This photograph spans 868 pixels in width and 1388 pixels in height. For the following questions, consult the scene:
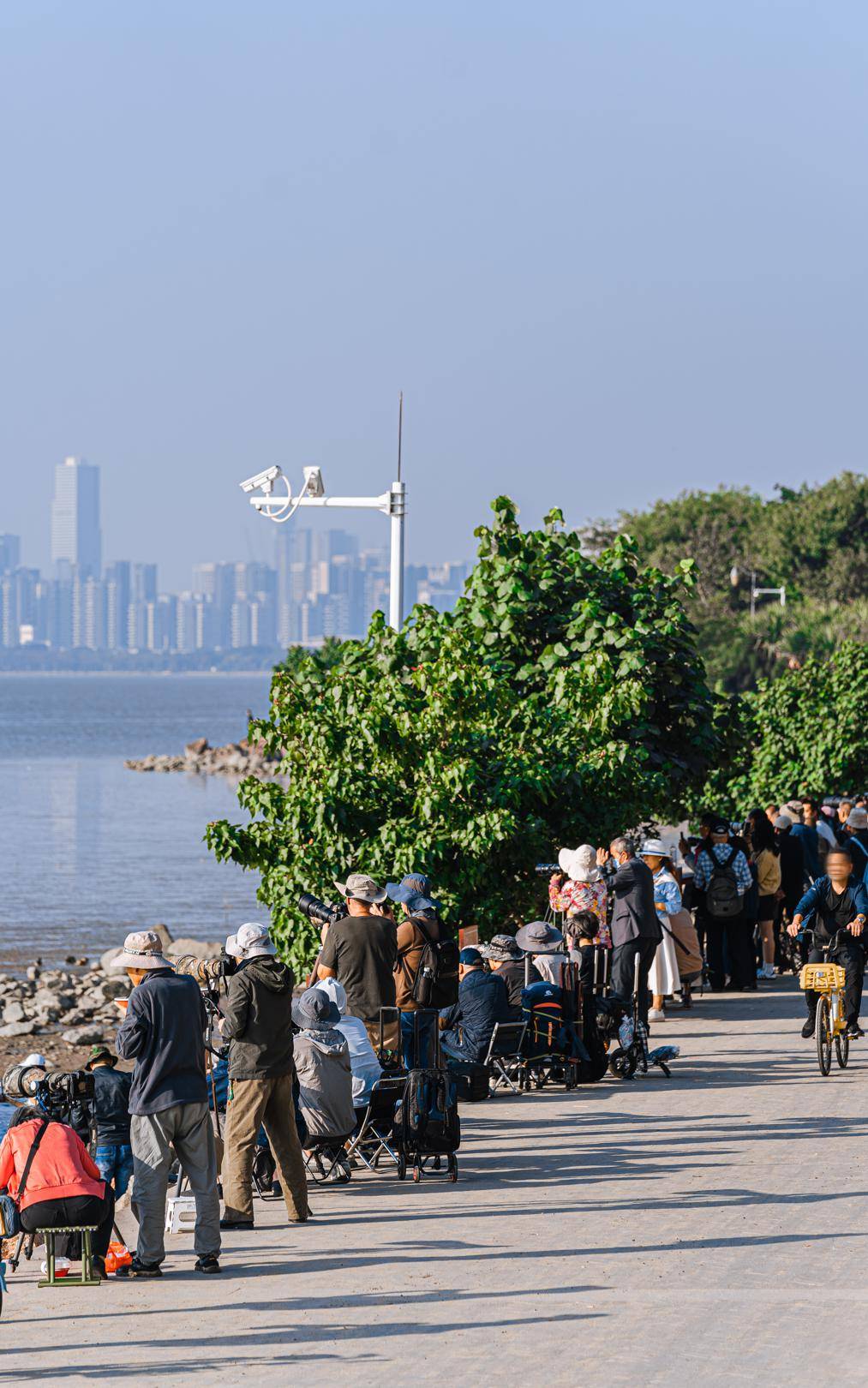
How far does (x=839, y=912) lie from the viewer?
15.1m

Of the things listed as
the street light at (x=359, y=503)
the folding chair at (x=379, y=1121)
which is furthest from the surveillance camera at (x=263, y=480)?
the folding chair at (x=379, y=1121)

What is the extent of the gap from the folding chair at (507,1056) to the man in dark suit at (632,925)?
4.61 feet

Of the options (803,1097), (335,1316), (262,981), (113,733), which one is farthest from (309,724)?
(113,733)

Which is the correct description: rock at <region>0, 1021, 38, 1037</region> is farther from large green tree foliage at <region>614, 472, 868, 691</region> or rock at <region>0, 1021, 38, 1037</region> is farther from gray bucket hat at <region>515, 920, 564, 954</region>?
large green tree foliage at <region>614, 472, 868, 691</region>

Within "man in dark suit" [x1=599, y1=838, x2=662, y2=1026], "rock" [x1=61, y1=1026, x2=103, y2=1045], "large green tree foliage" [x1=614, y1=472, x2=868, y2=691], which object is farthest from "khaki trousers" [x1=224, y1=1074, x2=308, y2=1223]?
"large green tree foliage" [x1=614, y1=472, x2=868, y2=691]

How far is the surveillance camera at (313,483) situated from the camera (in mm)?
18898

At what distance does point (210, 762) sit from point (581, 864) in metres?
95.6

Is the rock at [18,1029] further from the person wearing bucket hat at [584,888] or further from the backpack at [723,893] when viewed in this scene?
the person wearing bucket hat at [584,888]

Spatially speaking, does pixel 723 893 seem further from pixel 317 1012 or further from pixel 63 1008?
pixel 63 1008

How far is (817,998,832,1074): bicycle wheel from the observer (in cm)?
1445

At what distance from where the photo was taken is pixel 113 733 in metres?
153

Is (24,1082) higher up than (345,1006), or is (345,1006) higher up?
(345,1006)

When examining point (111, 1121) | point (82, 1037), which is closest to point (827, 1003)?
point (111, 1121)

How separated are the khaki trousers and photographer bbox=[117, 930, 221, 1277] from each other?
75cm
